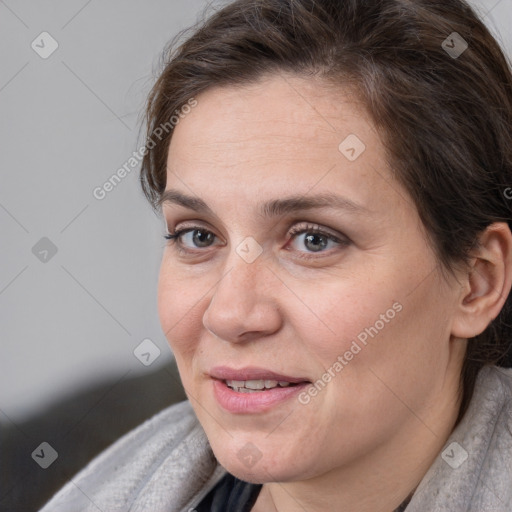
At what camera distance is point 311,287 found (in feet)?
4.24

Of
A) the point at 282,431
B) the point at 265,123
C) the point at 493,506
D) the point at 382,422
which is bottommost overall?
the point at 493,506

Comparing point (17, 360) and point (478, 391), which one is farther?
point (17, 360)

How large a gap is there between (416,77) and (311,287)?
383 mm

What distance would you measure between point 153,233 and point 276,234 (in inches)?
38.4

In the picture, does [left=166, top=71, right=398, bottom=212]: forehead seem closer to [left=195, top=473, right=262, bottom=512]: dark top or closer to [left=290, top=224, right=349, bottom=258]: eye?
[left=290, top=224, right=349, bottom=258]: eye

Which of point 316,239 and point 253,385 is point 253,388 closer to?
point 253,385

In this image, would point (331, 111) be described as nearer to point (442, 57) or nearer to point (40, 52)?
point (442, 57)

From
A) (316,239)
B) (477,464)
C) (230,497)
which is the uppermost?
(316,239)

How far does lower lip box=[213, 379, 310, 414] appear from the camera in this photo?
1.32 m

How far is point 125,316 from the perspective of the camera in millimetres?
2271

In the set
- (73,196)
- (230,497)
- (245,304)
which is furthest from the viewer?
(73,196)

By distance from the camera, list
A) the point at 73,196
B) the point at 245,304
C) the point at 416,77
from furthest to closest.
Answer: the point at 73,196, the point at 416,77, the point at 245,304

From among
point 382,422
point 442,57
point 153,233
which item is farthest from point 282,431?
point 153,233

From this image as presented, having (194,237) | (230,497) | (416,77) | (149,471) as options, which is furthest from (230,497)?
(416,77)
